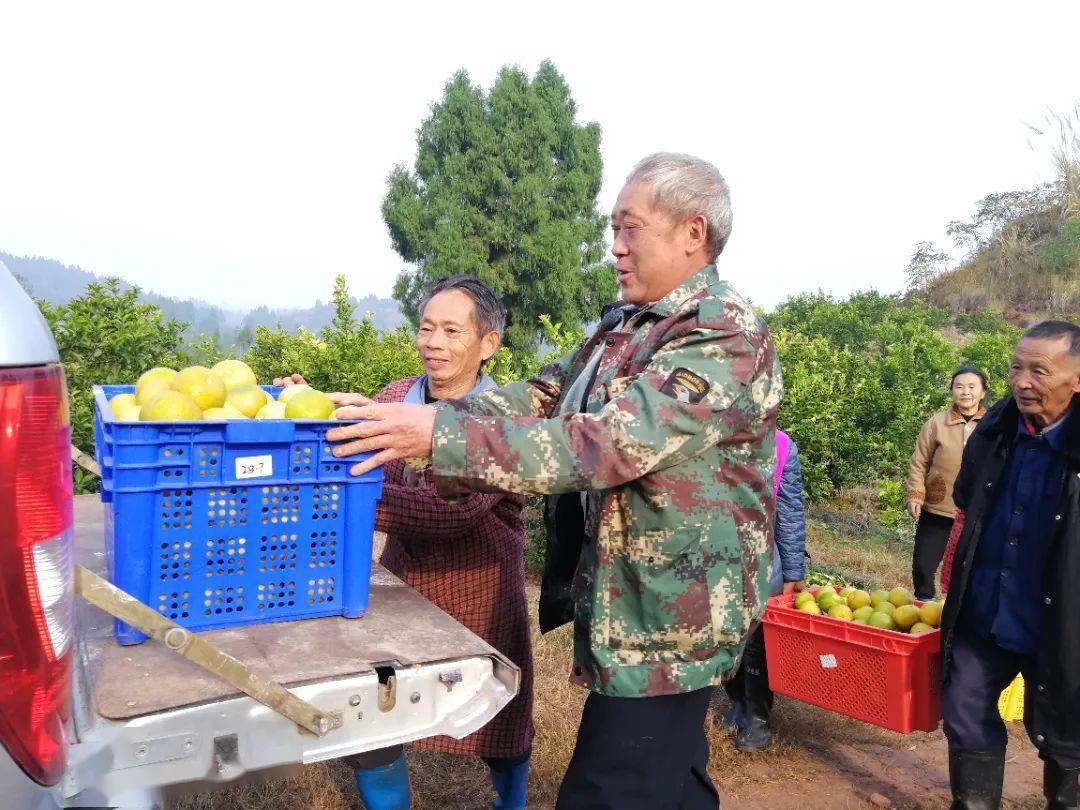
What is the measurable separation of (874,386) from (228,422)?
8.94m

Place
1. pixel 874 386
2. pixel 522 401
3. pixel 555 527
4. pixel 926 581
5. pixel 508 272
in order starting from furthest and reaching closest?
pixel 508 272, pixel 874 386, pixel 926 581, pixel 522 401, pixel 555 527

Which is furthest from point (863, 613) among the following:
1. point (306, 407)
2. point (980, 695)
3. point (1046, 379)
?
point (306, 407)

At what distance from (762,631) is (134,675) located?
3.23m

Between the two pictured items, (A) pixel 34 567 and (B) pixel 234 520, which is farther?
(B) pixel 234 520

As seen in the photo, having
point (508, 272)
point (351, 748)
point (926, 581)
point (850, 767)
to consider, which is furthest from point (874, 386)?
point (508, 272)

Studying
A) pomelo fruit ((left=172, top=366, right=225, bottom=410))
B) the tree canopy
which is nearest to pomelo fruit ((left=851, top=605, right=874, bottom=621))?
pomelo fruit ((left=172, top=366, right=225, bottom=410))

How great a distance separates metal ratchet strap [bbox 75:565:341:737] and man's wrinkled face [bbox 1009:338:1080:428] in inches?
114

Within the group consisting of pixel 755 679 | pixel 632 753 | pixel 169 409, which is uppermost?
pixel 169 409

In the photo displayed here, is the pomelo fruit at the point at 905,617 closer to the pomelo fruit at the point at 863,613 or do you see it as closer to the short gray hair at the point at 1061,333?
the pomelo fruit at the point at 863,613

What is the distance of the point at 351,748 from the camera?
171 centimetres

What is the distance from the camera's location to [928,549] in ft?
20.8

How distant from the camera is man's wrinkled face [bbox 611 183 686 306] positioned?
2148 millimetres

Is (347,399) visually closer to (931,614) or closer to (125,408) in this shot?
(125,408)

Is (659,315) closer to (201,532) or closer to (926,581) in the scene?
(201,532)
